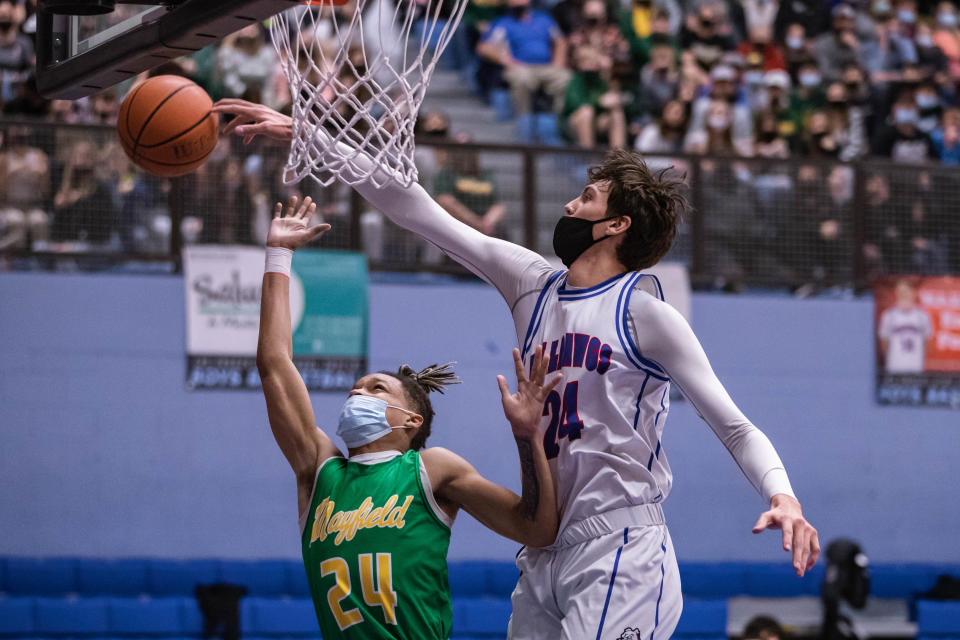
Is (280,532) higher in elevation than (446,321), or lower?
lower

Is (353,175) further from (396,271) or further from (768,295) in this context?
(768,295)

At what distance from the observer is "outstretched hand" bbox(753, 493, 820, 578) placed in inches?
126

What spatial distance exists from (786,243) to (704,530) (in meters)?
2.44

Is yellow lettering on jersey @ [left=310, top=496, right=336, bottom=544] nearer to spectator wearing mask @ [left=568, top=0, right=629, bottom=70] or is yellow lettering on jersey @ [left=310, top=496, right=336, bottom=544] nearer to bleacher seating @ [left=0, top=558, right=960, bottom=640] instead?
bleacher seating @ [left=0, top=558, right=960, bottom=640]

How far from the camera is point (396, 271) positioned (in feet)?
33.3

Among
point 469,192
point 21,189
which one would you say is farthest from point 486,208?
point 21,189

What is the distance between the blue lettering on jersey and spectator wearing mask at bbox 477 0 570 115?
8064mm

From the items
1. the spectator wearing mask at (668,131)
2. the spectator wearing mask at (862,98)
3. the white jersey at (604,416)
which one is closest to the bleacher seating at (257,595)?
the spectator wearing mask at (668,131)

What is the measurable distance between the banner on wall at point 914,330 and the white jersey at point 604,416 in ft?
25.6

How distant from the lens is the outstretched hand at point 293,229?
13.2 feet

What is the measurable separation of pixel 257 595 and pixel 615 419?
617 centimetres

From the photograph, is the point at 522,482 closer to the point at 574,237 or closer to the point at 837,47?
the point at 574,237

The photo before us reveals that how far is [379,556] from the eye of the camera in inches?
143

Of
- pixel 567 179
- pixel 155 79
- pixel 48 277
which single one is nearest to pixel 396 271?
pixel 567 179
